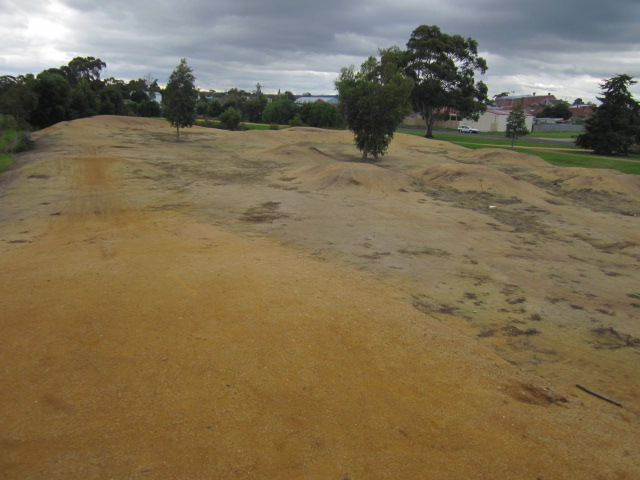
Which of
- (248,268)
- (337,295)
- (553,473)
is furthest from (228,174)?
(553,473)

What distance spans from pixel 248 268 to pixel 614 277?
7.18m

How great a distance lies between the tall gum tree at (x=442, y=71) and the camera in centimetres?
4366

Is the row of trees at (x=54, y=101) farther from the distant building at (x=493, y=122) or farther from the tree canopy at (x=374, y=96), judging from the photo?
the distant building at (x=493, y=122)

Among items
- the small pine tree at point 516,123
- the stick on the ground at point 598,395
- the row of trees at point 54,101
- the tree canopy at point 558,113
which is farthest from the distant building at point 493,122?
the stick on the ground at point 598,395

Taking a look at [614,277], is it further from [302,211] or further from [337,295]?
[302,211]

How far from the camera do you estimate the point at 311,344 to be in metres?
5.52

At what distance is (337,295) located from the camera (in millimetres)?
7000

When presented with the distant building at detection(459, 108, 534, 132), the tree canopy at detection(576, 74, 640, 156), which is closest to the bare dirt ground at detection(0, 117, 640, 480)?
the tree canopy at detection(576, 74, 640, 156)

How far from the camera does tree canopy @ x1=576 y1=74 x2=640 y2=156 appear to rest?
1297 inches

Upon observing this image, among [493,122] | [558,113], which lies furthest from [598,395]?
[558,113]

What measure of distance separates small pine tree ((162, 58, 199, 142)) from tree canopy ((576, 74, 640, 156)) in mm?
31075

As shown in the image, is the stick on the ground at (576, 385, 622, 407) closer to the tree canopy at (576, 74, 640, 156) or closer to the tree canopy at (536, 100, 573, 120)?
the tree canopy at (576, 74, 640, 156)

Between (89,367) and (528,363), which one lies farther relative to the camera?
(528,363)

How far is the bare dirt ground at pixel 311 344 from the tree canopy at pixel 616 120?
25582 mm
